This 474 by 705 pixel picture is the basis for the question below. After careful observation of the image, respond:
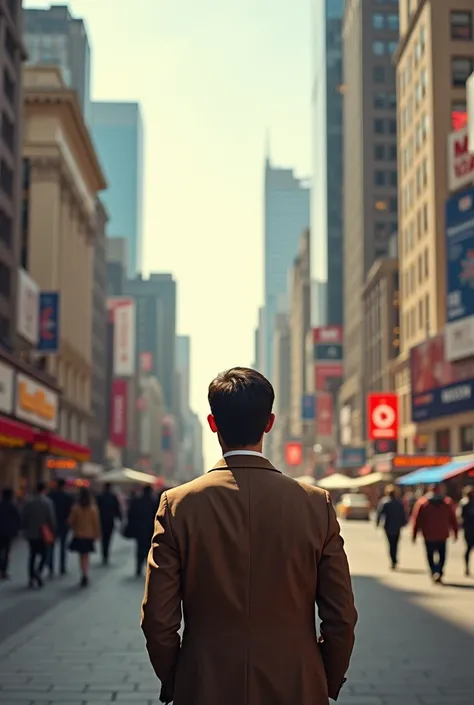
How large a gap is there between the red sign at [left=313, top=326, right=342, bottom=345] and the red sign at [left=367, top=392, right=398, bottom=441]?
55854 millimetres

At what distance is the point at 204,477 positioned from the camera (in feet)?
12.0

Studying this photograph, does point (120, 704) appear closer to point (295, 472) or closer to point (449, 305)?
point (449, 305)

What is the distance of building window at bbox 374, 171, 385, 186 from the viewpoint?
4505 inches

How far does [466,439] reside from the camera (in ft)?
206

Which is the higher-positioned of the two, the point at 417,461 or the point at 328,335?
the point at 328,335

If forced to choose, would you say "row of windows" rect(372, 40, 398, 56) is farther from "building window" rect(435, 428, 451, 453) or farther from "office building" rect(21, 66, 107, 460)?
"building window" rect(435, 428, 451, 453)

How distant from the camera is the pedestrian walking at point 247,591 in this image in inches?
136

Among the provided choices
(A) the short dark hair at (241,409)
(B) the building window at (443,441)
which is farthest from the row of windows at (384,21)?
(A) the short dark hair at (241,409)

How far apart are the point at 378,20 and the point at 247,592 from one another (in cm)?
12038

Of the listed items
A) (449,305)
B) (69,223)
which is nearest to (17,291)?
(449,305)

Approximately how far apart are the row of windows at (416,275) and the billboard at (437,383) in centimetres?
642

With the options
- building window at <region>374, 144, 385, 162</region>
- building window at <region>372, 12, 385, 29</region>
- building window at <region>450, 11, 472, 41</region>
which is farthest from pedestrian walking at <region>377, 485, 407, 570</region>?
building window at <region>372, 12, 385, 29</region>

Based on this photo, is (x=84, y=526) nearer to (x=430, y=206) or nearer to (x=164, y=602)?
(x=164, y=602)

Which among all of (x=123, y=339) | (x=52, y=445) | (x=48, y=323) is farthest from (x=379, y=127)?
(x=52, y=445)
